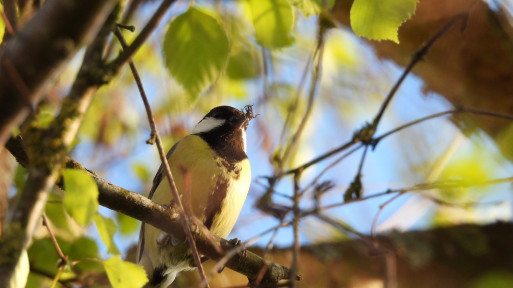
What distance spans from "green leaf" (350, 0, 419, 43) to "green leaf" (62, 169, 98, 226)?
0.86 meters

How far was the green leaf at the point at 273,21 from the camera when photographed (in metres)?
1.71

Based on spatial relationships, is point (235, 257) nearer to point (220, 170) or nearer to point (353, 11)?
point (220, 170)

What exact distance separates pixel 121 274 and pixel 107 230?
1.36 ft

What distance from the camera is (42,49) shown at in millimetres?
994

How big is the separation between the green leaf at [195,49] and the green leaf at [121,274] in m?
0.71

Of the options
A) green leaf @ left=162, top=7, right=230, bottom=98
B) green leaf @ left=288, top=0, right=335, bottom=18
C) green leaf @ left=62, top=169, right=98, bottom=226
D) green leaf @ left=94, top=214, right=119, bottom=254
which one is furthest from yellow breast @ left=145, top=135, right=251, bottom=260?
green leaf @ left=62, top=169, right=98, bottom=226

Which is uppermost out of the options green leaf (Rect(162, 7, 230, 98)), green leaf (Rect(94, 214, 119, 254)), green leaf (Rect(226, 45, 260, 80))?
green leaf (Rect(226, 45, 260, 80))

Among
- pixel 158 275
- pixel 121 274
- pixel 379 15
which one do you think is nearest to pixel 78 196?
pixel 121 274

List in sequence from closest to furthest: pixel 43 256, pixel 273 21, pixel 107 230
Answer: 1. pixel 273 21
2. pixel 107 230
3. pixel 43 256

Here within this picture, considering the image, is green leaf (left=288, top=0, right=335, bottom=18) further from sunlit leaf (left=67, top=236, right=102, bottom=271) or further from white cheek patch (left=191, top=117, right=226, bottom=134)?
white cheek patch (left=191, top=117, right=226, bottom=134)

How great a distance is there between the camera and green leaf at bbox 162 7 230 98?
1825 millimetres

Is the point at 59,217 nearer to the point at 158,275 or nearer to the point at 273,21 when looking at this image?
the point at 158,275

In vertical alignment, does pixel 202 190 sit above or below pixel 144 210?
above

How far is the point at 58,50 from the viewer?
98 cm
